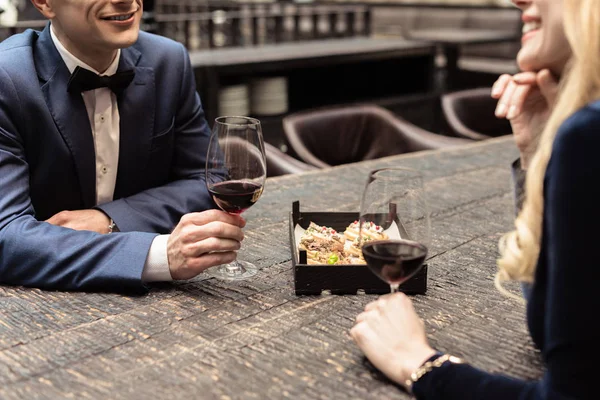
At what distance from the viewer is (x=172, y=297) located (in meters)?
1.49

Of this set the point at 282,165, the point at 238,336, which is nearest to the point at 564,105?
the point at 238,336

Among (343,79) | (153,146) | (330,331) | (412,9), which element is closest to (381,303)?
(330,331)

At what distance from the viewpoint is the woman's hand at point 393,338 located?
3.75 feet

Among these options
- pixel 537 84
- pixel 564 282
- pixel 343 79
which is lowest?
pixel 343 79

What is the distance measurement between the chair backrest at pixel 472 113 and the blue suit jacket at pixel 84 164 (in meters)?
2.13

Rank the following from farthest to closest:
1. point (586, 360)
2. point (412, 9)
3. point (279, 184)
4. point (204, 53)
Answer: point (412, 9)
point (204, 53)
point (279, 184)
point (586, 360)

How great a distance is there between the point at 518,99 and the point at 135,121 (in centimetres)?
106

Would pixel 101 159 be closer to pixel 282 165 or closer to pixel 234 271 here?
pixel 234 271

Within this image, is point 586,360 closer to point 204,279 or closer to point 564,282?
point 564,282

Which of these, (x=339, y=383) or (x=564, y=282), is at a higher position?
(x=564, y=282)

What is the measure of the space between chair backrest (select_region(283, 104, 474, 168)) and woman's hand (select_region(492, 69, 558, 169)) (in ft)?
5.96

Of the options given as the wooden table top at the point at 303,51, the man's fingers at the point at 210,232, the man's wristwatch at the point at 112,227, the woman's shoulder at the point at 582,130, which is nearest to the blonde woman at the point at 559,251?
the woman's shoulder at the point at 582,130

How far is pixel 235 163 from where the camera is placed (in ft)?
4.88

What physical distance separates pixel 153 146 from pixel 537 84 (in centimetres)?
111
